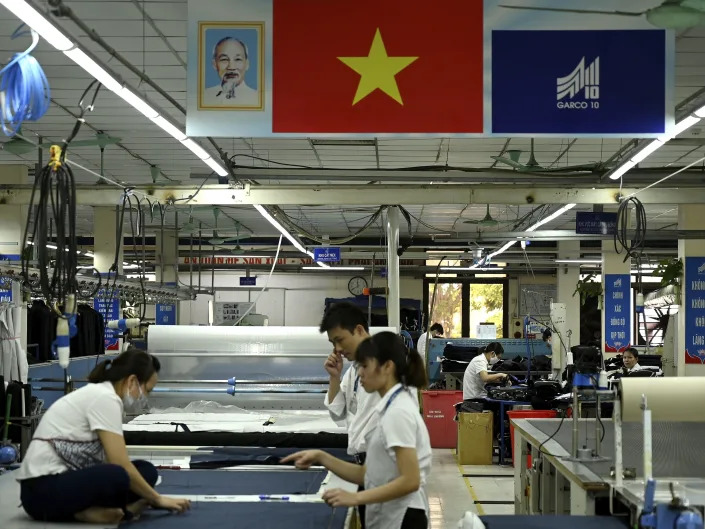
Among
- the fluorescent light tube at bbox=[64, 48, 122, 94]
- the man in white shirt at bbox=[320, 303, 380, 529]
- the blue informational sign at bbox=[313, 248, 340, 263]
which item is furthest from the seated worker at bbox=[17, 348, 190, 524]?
the blue informational sign at bbox=[313, 248, 340, 263]

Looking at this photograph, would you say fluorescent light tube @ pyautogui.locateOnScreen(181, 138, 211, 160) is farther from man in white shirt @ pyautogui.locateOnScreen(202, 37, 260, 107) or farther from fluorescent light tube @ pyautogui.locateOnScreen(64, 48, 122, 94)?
man in white shirt @ pyautogui.locateOnScreen(202, 37, 260, 107)

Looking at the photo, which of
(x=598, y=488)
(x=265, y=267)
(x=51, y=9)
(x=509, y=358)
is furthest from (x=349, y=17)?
(x=265, y=267)

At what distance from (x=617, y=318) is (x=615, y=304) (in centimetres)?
30

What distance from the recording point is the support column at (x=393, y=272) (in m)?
10.4

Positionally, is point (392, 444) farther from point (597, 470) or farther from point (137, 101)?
point (137, 101)

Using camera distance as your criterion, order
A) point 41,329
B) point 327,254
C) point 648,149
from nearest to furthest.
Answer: point 648,149 < point 41,329 < point 327,254

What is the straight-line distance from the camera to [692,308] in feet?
44.6

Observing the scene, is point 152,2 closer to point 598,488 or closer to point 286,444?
point 286,444

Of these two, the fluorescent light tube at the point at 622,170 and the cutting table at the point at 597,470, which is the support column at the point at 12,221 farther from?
the cutting table at the point at 597,470

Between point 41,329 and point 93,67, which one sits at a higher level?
point 93,67

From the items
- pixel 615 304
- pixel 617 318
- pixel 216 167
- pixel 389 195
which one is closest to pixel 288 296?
pixel 615 304

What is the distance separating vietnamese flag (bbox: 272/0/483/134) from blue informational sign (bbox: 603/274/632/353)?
511 inches

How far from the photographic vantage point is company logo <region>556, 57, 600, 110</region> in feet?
17.0

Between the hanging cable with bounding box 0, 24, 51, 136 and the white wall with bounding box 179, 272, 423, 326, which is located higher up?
the hanging cable with bounding box 0, 24, 51, 136
